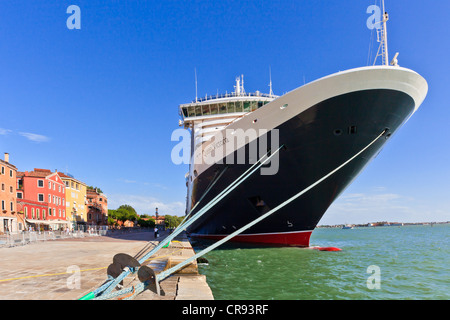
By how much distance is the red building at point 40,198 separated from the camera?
3627cm

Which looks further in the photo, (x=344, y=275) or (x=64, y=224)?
(x=64, y=224)

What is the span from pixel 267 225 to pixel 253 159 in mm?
4222

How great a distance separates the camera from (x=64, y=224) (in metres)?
44.8

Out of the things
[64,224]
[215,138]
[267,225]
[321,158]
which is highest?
[215,138]

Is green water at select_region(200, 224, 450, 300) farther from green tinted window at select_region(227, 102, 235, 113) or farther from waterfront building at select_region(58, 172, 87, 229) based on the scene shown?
waterfront building at select_region(58, 172, 87, 229)

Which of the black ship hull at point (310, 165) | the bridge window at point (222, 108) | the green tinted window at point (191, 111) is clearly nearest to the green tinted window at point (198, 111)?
the green tinted window at point (191, 111)

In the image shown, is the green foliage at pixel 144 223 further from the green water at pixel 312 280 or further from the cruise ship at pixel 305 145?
the green water at pixel 312 280

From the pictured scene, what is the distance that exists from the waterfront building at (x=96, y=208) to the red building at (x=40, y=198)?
1653 cm

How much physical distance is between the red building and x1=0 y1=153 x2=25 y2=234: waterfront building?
3.49 feet

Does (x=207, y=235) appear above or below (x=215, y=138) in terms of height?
below

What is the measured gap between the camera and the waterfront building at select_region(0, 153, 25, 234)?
31203mm
